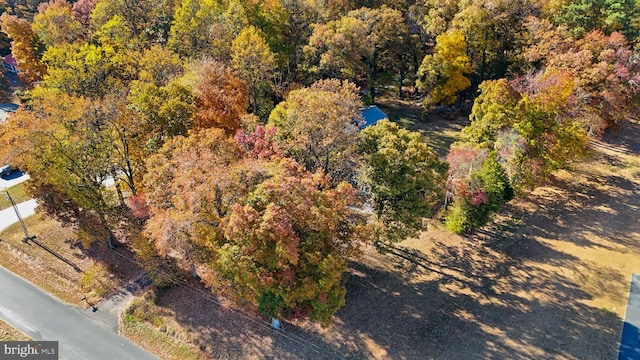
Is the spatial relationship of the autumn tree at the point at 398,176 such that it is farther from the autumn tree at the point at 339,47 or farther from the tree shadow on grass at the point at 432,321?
the autumn tree at the point at 339,47

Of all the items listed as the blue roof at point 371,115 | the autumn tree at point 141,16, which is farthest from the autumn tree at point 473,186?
the autumn tree at point 141,16

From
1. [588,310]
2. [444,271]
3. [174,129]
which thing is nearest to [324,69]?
[174,129]

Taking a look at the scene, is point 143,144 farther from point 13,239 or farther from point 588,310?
point 588,310

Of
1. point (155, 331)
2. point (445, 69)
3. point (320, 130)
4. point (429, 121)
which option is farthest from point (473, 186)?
point (155, 331)

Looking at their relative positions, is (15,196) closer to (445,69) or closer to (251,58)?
(251,58)

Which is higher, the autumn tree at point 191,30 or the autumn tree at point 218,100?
the autumn tree at point 191,30
